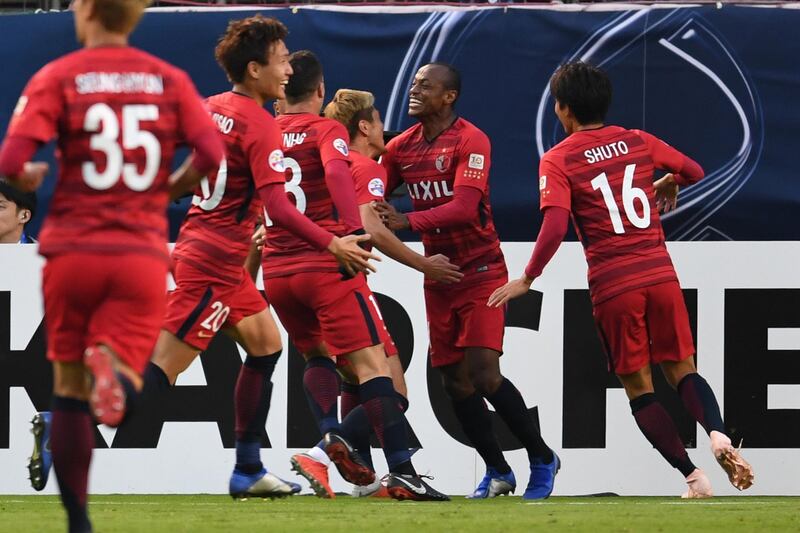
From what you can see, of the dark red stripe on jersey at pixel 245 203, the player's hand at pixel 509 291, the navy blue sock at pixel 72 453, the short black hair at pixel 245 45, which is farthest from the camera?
the player's hand at pixel 509 291

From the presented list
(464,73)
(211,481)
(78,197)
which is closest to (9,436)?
(211,481)

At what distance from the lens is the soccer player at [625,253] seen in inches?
289

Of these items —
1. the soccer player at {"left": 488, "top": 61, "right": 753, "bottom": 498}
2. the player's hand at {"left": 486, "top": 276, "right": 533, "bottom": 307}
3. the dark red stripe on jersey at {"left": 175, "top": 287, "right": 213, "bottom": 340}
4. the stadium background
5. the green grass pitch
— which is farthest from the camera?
the stadium background

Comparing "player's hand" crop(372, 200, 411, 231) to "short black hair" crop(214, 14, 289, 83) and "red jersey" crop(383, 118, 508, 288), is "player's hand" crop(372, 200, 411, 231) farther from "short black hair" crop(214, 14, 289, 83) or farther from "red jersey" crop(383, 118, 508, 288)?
"short black hair" crop(214, 14, 289, 83)

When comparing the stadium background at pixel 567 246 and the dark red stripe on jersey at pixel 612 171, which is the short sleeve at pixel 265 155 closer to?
the dark red stripe on jersey at pixel 612 171

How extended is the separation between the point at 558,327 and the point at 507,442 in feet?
2.33

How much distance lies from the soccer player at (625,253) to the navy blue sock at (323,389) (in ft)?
3.97

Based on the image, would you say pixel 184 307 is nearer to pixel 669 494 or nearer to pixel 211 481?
pixel 211 481

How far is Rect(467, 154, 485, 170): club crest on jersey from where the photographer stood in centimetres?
757

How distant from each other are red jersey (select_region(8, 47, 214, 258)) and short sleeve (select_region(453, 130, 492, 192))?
332 cm

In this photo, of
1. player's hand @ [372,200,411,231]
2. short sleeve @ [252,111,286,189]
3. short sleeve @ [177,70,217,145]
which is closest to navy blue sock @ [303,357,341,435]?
player's hand @ [372,200,411,231]

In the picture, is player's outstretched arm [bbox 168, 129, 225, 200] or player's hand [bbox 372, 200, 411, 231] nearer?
player's outstretched arm [bbox 168, 129, 225, 200]

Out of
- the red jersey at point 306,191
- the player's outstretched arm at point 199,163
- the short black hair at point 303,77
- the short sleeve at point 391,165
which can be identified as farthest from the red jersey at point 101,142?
the short sleeve at point 391,165

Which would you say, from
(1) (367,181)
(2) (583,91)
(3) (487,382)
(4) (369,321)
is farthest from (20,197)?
(2) (583,91)
